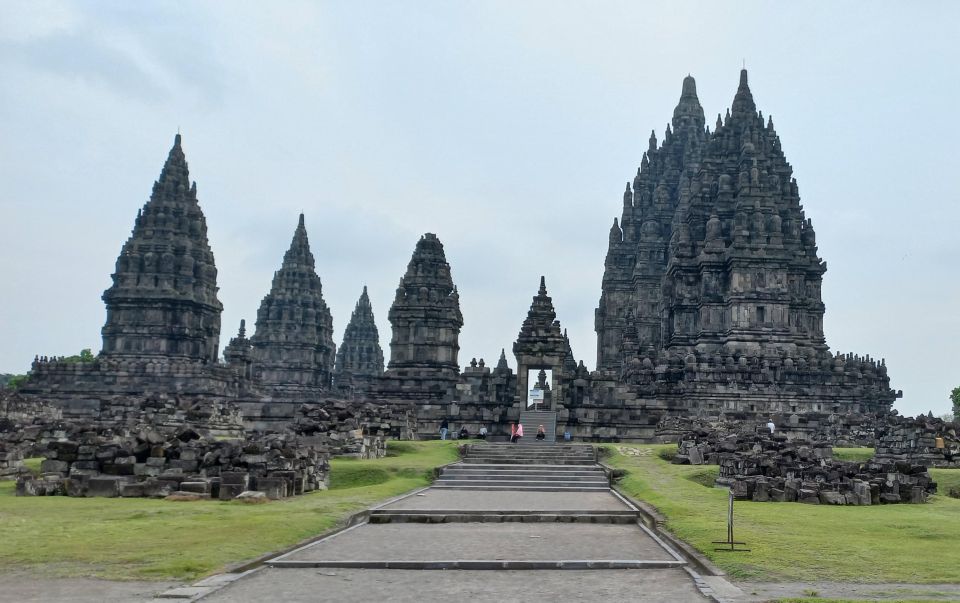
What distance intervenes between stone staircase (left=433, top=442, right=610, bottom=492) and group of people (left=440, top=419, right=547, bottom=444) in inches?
152

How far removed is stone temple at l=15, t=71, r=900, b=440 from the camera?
4331 cm

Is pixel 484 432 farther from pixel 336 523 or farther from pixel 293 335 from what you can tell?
pixel 293 335

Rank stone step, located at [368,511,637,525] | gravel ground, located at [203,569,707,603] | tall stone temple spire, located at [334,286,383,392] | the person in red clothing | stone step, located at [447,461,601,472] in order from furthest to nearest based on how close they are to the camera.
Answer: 1. tall stone temple spire, located at [334,286,383,392]
2. the person in red clothing
3. stone step, located at [447,461,601,472]
4. stone step, located at [368,511,637,525]
5. gravel ground, located at [203,569,707,603]

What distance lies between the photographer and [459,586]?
11180mm

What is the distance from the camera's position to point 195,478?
73.2 feet

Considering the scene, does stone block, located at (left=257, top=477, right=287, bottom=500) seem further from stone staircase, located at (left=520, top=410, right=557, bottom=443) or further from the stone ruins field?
stone staircase, located at (left=520, top=410, right=557, bottom=443)

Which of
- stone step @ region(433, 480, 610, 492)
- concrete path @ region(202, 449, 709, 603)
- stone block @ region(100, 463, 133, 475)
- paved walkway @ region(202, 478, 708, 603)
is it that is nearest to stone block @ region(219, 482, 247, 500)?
stone block @ region(100, 463, 133, 475)

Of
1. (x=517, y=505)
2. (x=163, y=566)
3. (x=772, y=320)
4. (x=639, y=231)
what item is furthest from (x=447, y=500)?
(x=639, y=231)

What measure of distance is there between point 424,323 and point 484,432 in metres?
28.1

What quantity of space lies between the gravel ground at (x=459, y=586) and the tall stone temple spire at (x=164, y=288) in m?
56.2

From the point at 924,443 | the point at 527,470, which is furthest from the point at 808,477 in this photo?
the point at 924,443

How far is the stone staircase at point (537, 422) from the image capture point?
130 ft

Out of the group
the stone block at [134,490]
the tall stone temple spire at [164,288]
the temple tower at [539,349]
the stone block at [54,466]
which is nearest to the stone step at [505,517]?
the stone block at [134,490]

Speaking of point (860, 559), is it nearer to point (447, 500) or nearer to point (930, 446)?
point (447, 500)
